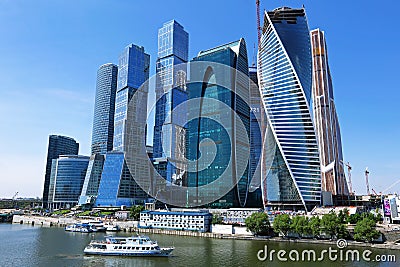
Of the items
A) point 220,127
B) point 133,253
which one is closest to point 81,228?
point 133,253

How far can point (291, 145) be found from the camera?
116 meters

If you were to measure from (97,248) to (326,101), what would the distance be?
148 meters

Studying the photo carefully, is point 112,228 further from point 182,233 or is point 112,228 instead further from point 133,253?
point 133,253

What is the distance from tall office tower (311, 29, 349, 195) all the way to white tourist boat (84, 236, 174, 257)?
399ft

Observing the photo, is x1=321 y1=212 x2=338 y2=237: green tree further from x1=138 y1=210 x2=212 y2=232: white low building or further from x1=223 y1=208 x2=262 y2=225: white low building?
x1=138 y1=210 x2=212 y2=232: white low building

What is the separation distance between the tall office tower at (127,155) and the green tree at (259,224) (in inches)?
4063

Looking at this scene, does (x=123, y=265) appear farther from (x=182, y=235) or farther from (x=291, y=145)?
(x=291, y=145)

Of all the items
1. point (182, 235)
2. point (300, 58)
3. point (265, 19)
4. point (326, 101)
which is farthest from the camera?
point (326, 101)

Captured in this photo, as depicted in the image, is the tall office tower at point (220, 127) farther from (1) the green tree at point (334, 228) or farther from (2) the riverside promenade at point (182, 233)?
(1) the green tree at point (334, 228)

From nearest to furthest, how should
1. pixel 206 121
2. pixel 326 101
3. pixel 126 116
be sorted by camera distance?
1. pixel 206 121
2. pixel 326 101
3. pixel 126 116

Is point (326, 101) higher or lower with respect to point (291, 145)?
higher

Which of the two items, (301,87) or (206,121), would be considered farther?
(206,121)

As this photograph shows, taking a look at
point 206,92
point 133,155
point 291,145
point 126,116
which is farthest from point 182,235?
point 126,116

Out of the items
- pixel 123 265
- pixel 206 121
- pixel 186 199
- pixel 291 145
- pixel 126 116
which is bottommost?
pixel 123 265
